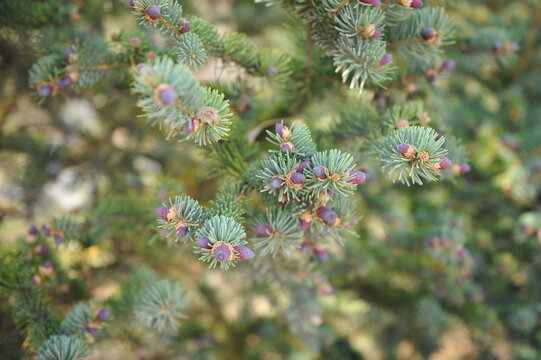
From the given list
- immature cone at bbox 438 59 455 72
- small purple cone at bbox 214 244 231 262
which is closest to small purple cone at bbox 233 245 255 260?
small purple cone at bbox 214 244 231 262

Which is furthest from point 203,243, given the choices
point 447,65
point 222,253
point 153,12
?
point 447,65

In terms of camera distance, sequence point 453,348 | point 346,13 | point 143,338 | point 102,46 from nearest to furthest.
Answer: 1. point 346,13
2. point 102,46
3. point 143,338
4. point 453,348

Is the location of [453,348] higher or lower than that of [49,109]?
lower

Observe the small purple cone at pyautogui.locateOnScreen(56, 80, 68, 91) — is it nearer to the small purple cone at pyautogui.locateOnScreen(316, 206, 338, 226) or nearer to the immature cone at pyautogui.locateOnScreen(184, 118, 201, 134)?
the immature cone at pyautogui.locateOnScreen(184, 118, 201, 134)

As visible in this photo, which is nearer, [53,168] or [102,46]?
[102,46]

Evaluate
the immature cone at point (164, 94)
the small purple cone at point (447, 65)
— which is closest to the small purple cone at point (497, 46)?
the small purple cone at point (447, 65)

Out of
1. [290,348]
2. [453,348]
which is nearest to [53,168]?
[290,348]

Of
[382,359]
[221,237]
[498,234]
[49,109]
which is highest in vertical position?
[221,237]

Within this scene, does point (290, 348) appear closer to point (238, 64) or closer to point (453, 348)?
point (453, 348)
